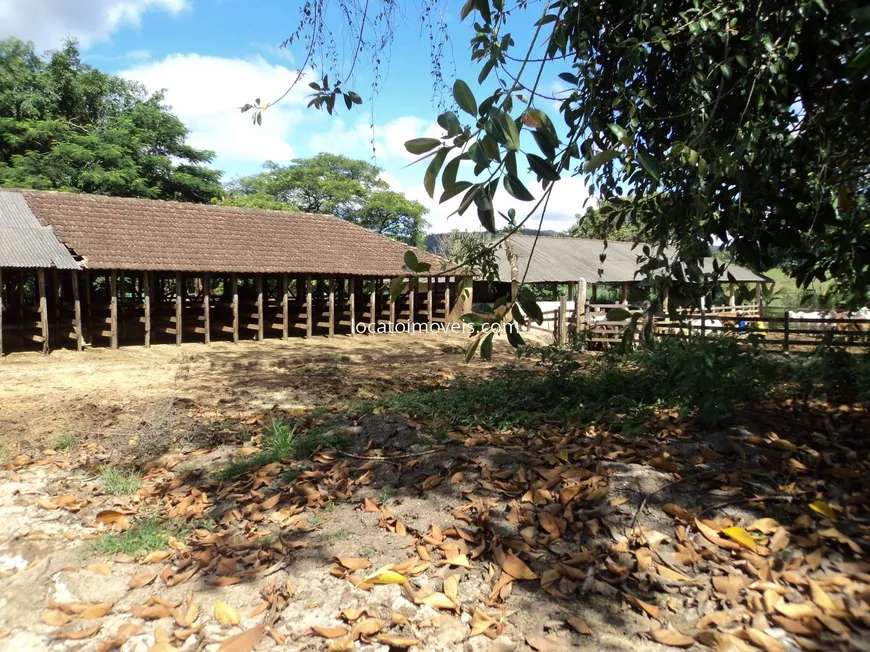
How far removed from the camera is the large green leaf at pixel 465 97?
1.77 meters

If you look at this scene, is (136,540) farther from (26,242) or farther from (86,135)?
(86,135)

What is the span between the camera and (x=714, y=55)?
4.24 m

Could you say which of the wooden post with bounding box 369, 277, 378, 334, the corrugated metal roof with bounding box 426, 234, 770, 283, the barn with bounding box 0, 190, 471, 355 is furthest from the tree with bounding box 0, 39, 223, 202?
the corrugated metal roof with bounding box 426, 234, 770, 283

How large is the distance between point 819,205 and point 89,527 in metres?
5.27

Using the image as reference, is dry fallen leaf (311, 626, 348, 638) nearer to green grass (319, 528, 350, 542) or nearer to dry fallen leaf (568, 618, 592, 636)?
green grass (319, 528, 350, 542)

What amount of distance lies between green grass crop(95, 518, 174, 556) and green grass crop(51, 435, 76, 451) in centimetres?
261

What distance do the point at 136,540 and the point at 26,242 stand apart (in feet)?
49.2

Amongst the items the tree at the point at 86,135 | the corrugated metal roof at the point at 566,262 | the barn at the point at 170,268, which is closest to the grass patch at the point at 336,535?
the barn at the point at 170,268

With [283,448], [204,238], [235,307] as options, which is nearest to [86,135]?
[204,238]

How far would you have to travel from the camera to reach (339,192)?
3894cm

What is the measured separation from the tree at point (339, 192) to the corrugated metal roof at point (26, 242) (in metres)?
20.9

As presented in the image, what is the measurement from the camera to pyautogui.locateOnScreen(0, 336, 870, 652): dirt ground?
2465mm

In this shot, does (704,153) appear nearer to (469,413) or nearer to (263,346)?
(469,413)

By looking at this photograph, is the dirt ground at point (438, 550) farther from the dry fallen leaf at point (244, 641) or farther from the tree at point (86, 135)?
the tree at point (86, 135)
